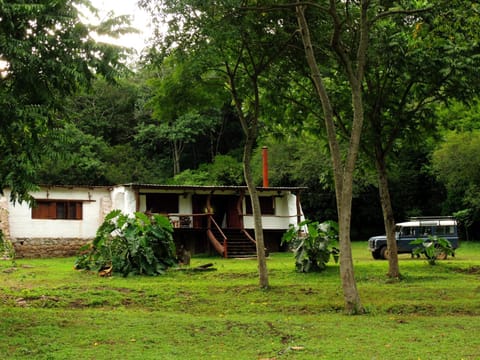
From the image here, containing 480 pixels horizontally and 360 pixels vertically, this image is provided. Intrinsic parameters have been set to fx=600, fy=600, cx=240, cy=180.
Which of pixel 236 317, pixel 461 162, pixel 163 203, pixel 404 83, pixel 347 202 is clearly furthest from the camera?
pixel 461 162

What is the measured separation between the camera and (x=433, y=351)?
784 cm

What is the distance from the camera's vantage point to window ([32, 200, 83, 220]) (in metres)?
28.3

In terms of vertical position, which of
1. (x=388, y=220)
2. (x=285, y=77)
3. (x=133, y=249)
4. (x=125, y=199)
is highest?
(x=285, y=77)

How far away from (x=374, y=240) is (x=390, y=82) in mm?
9563

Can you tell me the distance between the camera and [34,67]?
336 inches

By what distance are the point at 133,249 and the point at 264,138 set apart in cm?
1697

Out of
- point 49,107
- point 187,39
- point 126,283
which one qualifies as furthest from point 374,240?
point 49,107

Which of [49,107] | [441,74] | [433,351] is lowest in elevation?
[433,351]

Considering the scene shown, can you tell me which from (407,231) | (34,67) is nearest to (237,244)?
(407,231)

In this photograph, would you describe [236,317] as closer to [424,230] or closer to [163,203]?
[424,230]

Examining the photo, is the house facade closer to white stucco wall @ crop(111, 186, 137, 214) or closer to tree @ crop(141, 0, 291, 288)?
white stucco wall @ crop(111, 186, 137, 214)

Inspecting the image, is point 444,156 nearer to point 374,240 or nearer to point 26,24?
point 374,240

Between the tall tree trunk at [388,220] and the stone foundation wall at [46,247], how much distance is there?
16856 mm

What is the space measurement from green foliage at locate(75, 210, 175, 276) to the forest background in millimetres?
3563
